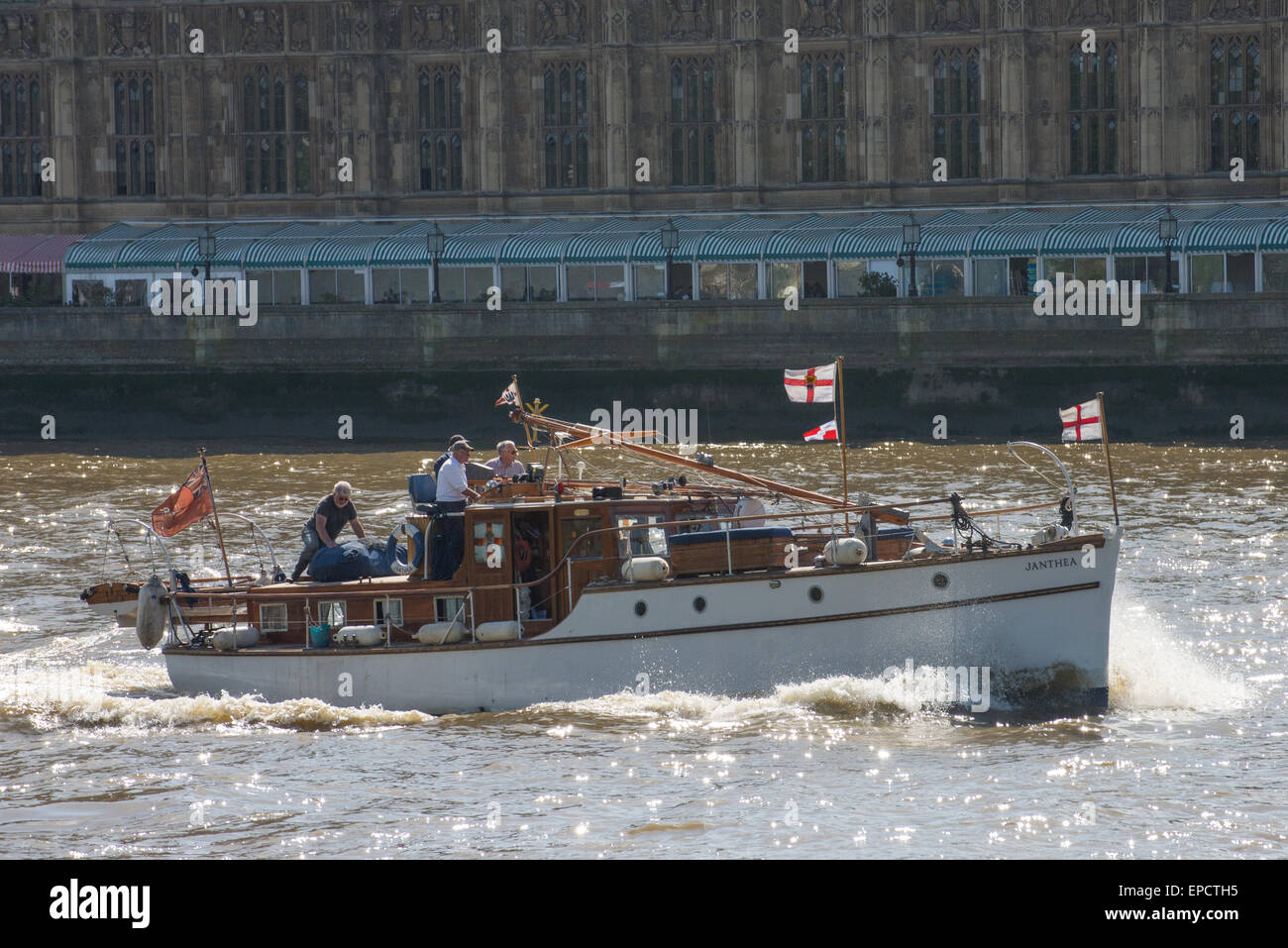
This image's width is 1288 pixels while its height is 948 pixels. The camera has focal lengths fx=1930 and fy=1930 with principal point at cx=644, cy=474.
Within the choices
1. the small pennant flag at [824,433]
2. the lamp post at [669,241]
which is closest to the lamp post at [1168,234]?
the lamp post at [669,241]

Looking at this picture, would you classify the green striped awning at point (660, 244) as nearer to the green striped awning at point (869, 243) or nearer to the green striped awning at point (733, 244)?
the green striped awning at point (733, 244)

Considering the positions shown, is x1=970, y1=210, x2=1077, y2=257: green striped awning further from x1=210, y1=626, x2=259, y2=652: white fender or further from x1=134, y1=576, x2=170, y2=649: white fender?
x1=134, y1=576, x2=170, y2=649: white fender

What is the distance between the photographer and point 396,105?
67.8m

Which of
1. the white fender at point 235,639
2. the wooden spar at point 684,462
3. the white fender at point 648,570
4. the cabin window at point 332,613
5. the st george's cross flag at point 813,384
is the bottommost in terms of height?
the white fender at point 235,639

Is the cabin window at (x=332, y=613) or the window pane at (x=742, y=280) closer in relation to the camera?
the cabin window at (x=332, y=613)

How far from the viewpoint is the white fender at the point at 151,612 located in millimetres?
24031

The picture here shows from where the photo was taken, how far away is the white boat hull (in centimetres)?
2186

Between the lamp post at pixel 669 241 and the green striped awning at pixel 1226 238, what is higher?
the lamp post at pixel 669 241

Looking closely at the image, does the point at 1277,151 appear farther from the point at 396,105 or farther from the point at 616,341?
the point at 396,105

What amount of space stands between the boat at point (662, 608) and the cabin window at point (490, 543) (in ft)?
0.06

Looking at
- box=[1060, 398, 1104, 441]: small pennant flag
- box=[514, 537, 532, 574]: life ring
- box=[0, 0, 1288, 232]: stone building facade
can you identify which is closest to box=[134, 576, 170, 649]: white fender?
box=[514, 537, 532, 574]: life ring

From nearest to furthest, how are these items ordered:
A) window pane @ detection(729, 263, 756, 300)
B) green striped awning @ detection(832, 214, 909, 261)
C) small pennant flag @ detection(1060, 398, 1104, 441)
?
small pennant flag @ detection(1060, 398, 1104, 441), green striped awning @ detection(832, 214, 909, 261), window pane @ detection(729, 263, 756, 300)

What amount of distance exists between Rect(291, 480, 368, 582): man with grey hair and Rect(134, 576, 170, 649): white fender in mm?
1692
